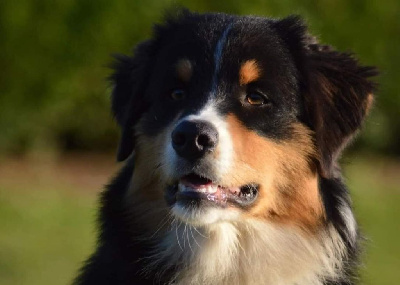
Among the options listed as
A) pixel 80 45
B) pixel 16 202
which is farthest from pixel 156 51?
pixel 80 45

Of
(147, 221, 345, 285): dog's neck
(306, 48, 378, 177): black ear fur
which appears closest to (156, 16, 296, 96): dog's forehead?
(306, 48, 378, 177): black ear fur

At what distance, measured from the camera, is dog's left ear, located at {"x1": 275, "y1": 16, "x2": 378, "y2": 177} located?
620 cm

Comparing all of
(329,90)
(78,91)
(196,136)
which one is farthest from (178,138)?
(78,91)

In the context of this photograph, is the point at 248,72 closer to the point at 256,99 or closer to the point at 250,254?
the point at 256,99

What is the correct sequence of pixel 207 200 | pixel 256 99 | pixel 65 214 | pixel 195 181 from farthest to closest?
pixel 65 214
pixel 256 99
pixel 195 181
pixel 207 200

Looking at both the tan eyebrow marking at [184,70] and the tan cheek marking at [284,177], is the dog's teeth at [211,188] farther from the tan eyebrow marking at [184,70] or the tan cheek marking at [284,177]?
the tan eyebrow marking at [184,70]

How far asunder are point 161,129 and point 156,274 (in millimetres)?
786

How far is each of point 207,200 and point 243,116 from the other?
50 cm

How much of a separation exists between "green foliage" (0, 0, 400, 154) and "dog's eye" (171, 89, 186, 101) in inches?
371

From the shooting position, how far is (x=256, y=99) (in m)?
6.11

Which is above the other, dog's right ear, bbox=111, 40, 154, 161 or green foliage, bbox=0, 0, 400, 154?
dog's right ear, bbox=111, 40, 154, 161

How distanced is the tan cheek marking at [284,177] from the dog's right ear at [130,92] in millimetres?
754

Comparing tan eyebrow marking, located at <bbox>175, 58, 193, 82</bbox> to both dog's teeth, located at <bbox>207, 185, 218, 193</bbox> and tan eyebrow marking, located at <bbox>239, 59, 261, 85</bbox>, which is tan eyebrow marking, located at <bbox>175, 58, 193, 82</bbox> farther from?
dog's teeth, located at <bbox>207, 185, 218, 193</bbox>

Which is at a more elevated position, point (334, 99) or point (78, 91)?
point (334, 99)
